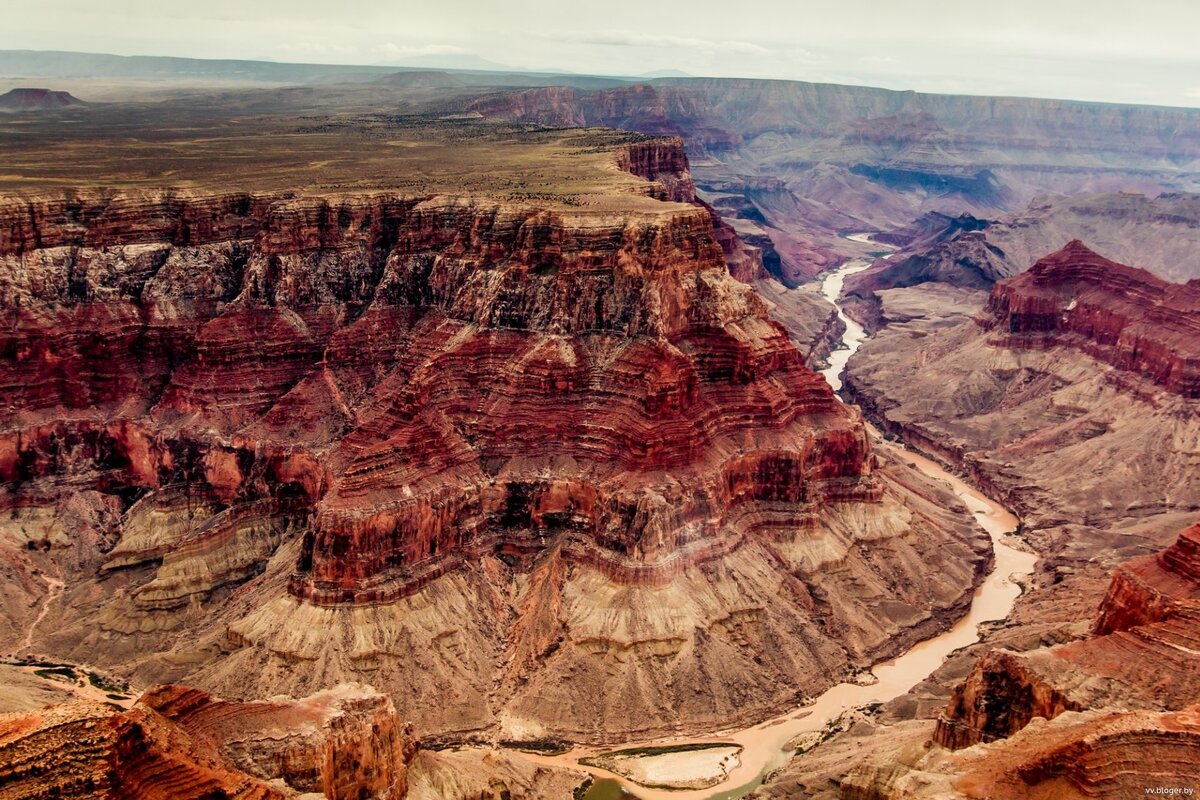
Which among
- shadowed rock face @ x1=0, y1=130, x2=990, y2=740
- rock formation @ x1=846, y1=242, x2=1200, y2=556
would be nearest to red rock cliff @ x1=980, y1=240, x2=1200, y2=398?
rock formation @ x1=846, y1=242, x2=1200, y2=556

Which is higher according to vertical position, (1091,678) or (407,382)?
(407,382)

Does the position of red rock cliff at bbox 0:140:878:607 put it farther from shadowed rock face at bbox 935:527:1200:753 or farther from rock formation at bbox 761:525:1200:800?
shadowed rock face at bbox 935:527:1200:753

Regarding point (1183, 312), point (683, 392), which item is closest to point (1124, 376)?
point (1183, 312)

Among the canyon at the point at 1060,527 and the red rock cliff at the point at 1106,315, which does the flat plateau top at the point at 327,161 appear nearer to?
the canyon at the point at 1060,527

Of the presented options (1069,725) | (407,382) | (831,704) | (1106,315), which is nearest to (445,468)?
(407,382)

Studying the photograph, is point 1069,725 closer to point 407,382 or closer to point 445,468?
point 445,468

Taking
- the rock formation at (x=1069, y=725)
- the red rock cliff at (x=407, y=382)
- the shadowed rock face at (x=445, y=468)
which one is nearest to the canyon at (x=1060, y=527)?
the rock formation at (x=1069, y=725)
